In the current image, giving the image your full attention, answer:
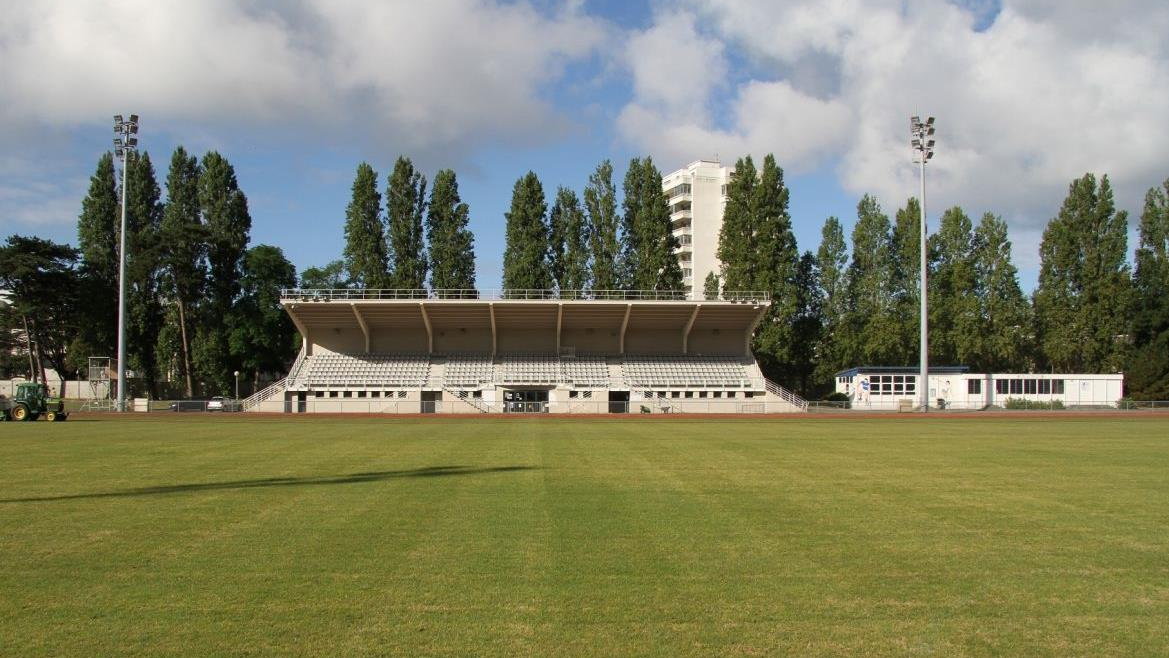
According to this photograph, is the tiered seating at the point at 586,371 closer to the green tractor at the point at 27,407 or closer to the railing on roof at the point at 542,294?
the railing on roof at the point at 542,294

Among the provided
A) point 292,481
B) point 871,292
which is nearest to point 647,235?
point 871,292

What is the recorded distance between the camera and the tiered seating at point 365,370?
186 feet

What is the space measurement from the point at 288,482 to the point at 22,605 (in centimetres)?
762

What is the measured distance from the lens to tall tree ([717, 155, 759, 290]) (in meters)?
63.7

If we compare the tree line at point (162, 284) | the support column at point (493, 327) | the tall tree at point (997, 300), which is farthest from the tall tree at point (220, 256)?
the tall tree at point (997, 300)

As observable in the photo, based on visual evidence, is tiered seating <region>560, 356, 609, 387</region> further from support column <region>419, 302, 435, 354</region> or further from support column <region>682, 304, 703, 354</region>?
support column <region>419, 302, 435, 354</region>

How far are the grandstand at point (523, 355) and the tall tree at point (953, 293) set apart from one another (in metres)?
15.2

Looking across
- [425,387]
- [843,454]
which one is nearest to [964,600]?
[843,454]

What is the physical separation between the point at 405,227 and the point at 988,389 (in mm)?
46507

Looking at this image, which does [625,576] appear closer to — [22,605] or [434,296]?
[22,605]

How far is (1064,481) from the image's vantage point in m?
14.2

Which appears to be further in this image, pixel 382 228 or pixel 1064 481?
pixel 382 228

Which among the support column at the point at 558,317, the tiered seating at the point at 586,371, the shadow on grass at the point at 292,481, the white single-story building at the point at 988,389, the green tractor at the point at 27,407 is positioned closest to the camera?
the shadow on grass at the point at 292,481

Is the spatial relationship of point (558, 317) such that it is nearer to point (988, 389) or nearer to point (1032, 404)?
point (988, 389)
